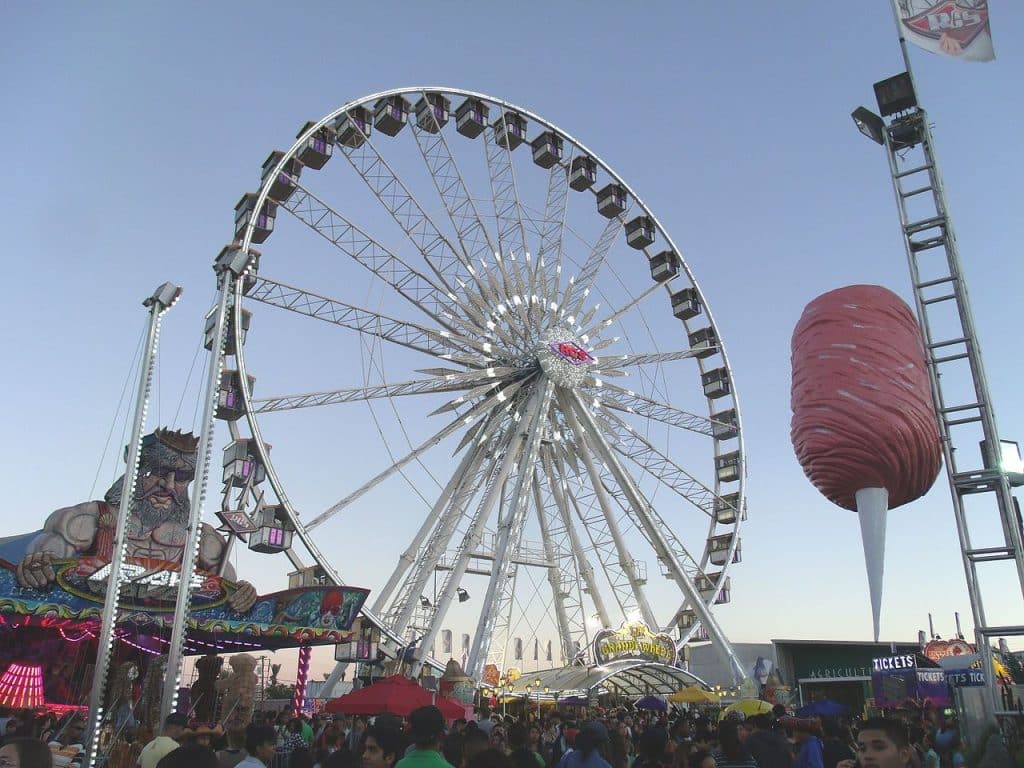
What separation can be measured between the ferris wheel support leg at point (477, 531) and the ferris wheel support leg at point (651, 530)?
183 cm

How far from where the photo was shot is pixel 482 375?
2214 centimetres

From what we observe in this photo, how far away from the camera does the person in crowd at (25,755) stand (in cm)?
278

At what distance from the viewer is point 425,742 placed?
162 inches

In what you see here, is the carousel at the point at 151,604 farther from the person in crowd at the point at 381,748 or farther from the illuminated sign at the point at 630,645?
the person in crowd at the point at 381,748

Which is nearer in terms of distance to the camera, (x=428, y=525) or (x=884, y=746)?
(x=884, y=746)

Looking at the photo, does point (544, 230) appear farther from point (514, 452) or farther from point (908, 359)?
point (908, 359)

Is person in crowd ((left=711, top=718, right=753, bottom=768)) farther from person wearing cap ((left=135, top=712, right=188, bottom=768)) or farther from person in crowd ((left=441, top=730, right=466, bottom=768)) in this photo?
person wearing cap ((left=135, top=712, right=188, bottom=768))

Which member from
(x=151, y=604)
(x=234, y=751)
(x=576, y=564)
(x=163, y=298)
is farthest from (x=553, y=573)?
(x=234, y=751)

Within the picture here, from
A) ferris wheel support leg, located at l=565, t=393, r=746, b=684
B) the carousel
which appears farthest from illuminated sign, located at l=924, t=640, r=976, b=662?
the carousel

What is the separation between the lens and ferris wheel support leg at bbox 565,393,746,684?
947 inches

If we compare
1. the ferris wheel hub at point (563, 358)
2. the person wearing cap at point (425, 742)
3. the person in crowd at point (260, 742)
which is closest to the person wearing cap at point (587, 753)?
the person wearing cap at point (425, 742)

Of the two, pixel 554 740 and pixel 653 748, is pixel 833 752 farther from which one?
pixel 554 740

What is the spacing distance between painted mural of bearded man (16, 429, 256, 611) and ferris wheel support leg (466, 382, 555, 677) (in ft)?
19.0

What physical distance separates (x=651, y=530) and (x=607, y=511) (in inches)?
55.5
